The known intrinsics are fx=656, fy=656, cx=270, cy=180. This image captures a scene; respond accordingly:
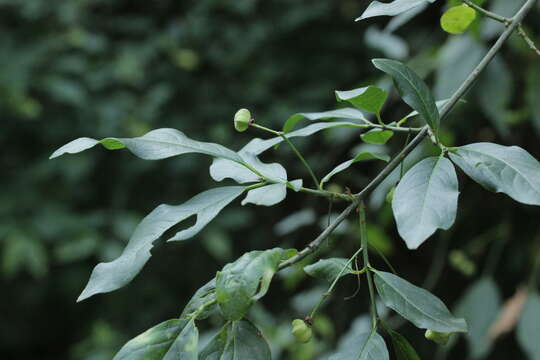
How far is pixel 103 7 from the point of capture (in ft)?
7.01

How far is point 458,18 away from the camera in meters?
0.62

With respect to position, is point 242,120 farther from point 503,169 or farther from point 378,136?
point 503,169

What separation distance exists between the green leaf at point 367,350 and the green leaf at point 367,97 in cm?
18

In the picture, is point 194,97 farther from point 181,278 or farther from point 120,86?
point 181,278

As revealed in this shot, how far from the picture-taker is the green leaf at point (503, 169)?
1.41 ft

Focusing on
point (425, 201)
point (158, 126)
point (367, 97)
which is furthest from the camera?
point (158, 126)

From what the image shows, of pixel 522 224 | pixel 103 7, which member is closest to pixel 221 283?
pixel 522 224

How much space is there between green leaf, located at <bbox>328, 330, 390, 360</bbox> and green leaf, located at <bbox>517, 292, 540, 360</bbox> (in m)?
0.80

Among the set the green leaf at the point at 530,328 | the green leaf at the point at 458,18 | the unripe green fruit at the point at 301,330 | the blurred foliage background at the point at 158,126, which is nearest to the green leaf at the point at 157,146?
the unripe green fruit at the point at 301,330

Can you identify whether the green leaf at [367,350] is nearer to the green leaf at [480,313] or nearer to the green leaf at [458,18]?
the green leaf at [458,18]

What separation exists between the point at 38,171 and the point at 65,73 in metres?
0.30

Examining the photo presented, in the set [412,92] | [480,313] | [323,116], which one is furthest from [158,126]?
[412,92]

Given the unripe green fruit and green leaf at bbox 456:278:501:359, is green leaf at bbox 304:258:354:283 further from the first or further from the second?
green leaf at bbox 456:278:501:359

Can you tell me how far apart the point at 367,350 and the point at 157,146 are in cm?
21
